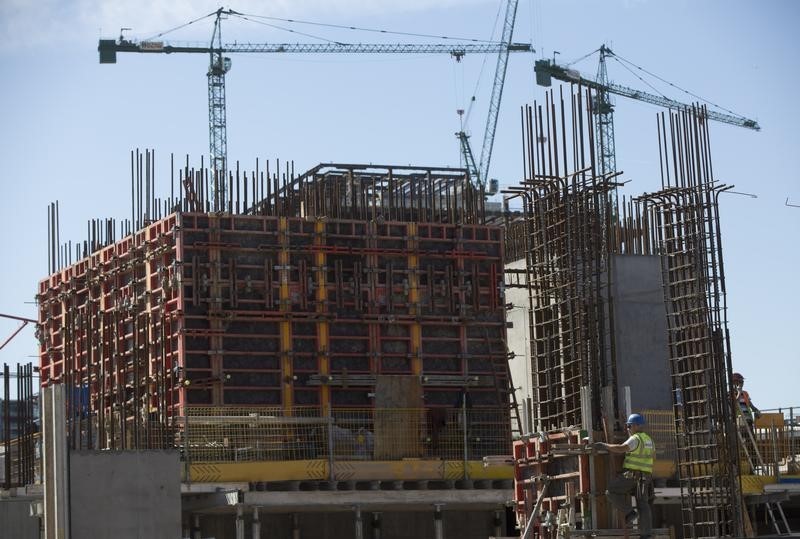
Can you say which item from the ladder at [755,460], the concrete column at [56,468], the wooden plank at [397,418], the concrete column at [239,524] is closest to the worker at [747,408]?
the ladder at [755,460]

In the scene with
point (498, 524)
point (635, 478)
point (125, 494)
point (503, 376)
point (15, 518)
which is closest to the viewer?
point (635, 478)

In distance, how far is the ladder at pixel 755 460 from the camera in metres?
30.4

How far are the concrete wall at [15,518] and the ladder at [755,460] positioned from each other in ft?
47.2

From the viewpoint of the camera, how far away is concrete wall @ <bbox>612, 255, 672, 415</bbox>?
115ft

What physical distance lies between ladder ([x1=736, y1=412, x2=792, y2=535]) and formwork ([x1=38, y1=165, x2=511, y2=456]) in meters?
5.47

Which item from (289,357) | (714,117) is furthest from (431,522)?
(714,117)

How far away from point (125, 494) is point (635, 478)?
8700mm

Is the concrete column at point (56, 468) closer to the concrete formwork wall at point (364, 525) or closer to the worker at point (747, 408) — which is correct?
the concrete formwork wall at point (364, 525)

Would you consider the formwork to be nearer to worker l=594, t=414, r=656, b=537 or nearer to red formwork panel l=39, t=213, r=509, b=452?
red formwork panel l=39, t=213, r=509, b=452

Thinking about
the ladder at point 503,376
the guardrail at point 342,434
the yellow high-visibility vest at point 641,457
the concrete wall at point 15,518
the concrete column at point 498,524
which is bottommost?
the concrete column at point 498,524

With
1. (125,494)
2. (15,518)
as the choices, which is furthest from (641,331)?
(15,518)

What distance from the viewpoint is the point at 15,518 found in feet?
99.2

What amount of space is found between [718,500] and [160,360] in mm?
11228

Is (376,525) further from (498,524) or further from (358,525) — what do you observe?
(498,524)
